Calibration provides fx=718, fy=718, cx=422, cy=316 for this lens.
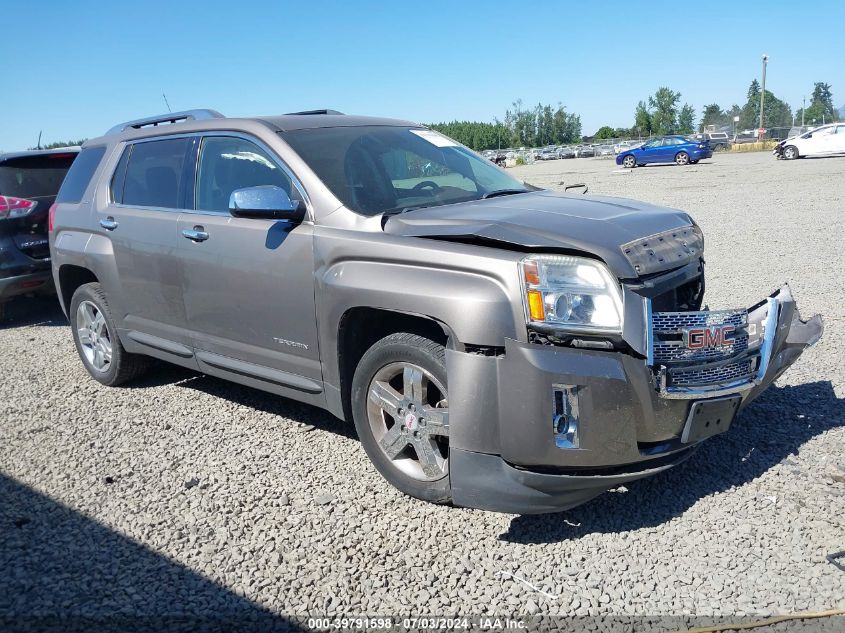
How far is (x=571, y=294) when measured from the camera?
3010 mm

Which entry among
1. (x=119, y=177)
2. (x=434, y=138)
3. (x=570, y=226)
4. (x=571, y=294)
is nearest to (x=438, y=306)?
(x=571, y=294)

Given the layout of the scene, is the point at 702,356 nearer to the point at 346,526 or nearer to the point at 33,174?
the point at 346,526

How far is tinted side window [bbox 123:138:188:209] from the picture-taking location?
16.0 feet

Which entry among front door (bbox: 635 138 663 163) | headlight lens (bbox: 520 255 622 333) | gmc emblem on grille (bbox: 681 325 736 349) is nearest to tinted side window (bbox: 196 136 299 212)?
headlight lens (bbox: 520 255 622 333)

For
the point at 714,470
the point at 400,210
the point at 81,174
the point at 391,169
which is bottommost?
the point at 714,470

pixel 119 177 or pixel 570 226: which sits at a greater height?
pixel 119 177

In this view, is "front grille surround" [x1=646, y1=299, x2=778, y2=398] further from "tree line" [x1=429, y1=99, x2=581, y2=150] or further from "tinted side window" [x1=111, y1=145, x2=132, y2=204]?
"tree line" [x1=429, y1=99, x2=581, y2=150]

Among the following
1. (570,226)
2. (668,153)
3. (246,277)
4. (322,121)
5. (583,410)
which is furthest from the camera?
(668,153)

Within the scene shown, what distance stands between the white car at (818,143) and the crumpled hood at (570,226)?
31857 millimetres

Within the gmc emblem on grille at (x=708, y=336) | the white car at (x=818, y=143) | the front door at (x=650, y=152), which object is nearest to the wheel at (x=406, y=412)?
the gmc emblem on grille at (x=708, y=336)

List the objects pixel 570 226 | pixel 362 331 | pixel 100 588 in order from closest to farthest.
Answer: pixel 100 588
pixel 570 226
pixel 362 331

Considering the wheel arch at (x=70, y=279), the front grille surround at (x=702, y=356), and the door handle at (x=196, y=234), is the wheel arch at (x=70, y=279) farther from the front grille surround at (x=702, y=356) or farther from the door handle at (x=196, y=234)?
the front grille surround at (x=702, y=356)

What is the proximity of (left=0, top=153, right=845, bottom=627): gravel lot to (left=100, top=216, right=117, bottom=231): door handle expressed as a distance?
133 centimetres

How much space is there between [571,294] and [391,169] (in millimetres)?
1733
